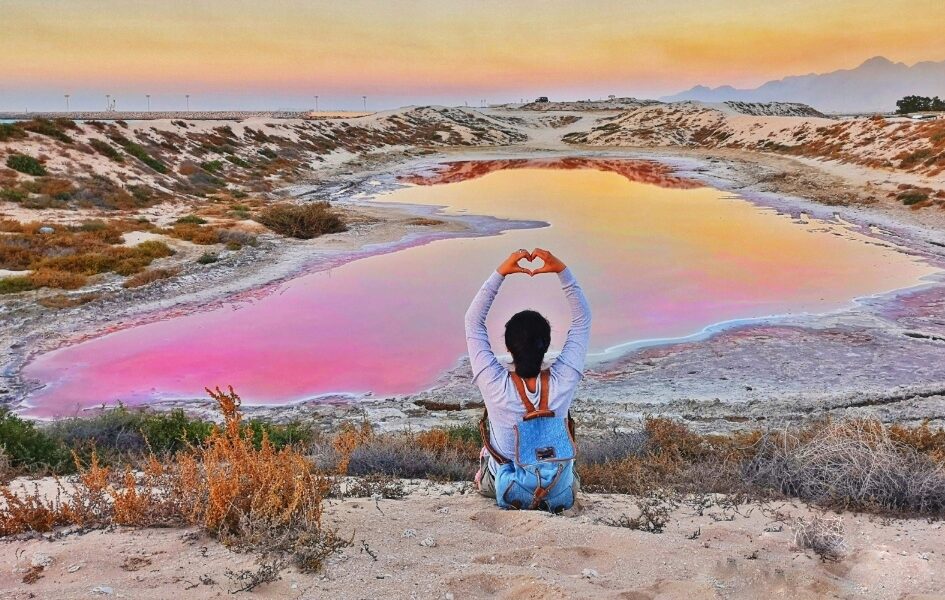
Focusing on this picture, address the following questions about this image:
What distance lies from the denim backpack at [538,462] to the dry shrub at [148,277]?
11585mm

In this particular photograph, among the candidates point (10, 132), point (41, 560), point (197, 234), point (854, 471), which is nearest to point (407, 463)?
point (41, 560)

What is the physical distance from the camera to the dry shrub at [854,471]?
4637 millimetres

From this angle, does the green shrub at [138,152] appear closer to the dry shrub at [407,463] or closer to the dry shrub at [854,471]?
the dry shrub at [407,463]

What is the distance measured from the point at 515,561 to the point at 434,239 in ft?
55.7

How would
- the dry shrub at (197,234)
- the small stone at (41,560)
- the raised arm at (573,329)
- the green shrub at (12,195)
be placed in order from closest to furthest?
1. the small stone at (41,560)
2. the raised arm at (573,329)
3. the dry shrub at (197,234)
4. the green shrub at (12,195)

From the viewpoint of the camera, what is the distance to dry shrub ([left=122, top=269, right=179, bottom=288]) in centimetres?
1397

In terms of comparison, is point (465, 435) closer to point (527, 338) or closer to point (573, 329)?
point (573, 329)

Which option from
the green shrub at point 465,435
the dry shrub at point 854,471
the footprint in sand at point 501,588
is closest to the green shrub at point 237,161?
the green shrub at point 465,435

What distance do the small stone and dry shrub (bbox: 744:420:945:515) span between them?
4.40 metres

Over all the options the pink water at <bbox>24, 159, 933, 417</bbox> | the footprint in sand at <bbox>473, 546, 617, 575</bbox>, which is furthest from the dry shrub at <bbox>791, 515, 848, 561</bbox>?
the pink water at <bbox>24, 159, 933, 417</bbox>

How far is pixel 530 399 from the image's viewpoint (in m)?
4.08

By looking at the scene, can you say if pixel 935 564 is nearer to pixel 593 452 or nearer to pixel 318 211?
pixel 593 452

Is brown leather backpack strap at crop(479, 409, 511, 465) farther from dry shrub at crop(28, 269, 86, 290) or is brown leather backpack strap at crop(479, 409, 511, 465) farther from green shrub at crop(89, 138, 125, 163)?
green shrub at crop(89, 138, 125, 163)

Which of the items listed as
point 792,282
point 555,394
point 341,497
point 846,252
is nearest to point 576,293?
point 555,394
